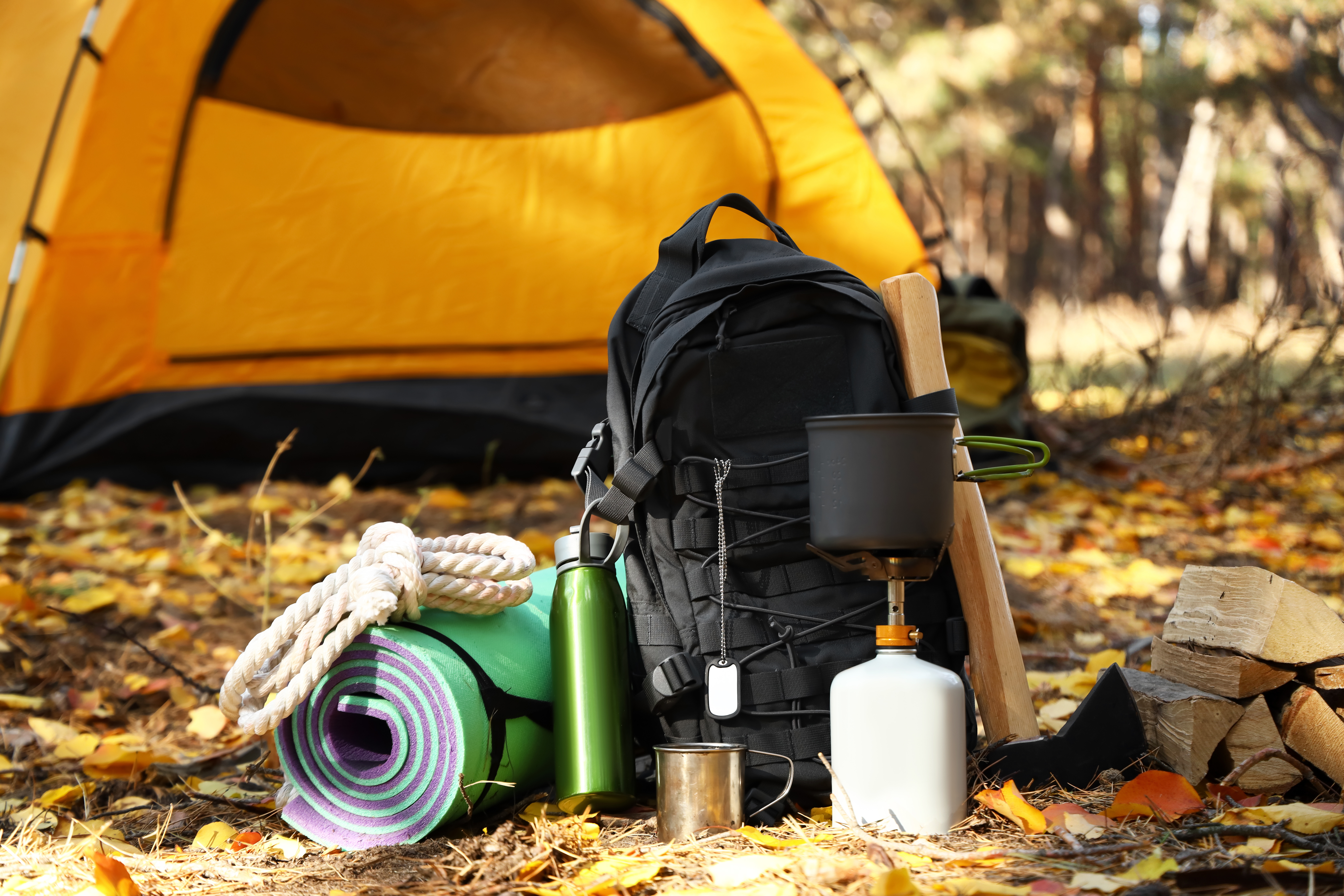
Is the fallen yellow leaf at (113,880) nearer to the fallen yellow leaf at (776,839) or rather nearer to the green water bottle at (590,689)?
the green water bottle at (590,689)

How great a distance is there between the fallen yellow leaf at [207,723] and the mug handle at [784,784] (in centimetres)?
116

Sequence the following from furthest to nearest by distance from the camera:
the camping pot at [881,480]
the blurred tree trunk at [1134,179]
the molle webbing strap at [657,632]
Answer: the blurred tree trunk at [1134,179] → the molle webbing strap at [657,632] → the camping pot at [881,480]

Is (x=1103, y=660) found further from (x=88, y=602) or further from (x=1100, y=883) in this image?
(x=88, y=602)

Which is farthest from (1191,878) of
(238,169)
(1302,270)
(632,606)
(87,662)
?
(1302,270)

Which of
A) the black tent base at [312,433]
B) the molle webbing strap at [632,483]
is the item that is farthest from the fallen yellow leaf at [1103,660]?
the black tent base at [312,433]

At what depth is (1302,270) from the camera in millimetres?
4805

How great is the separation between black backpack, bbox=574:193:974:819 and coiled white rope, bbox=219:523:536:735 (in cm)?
23

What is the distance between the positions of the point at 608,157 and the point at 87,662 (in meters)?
2.54

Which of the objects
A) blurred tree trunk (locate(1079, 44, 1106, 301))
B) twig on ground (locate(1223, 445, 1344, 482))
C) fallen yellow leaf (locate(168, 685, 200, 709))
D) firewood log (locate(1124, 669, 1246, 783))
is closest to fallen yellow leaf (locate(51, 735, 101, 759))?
fallen yellow leaf (locate(168, 685, 200, 709))

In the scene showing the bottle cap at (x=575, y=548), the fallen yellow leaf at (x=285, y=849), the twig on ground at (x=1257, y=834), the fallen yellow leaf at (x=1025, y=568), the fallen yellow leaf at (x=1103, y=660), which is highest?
the bottle cap at (x=575, y=548)

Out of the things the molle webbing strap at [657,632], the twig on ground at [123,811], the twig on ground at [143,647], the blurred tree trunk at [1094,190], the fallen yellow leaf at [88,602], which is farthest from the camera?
the blurred tree trunk at [1094,190]

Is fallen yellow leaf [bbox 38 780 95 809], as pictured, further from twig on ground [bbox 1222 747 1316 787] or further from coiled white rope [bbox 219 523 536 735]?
twig on ground [bbox 1222 747 1316 787]

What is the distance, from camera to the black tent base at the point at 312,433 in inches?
151

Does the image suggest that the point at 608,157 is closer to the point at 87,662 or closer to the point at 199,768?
the point at 87,662
